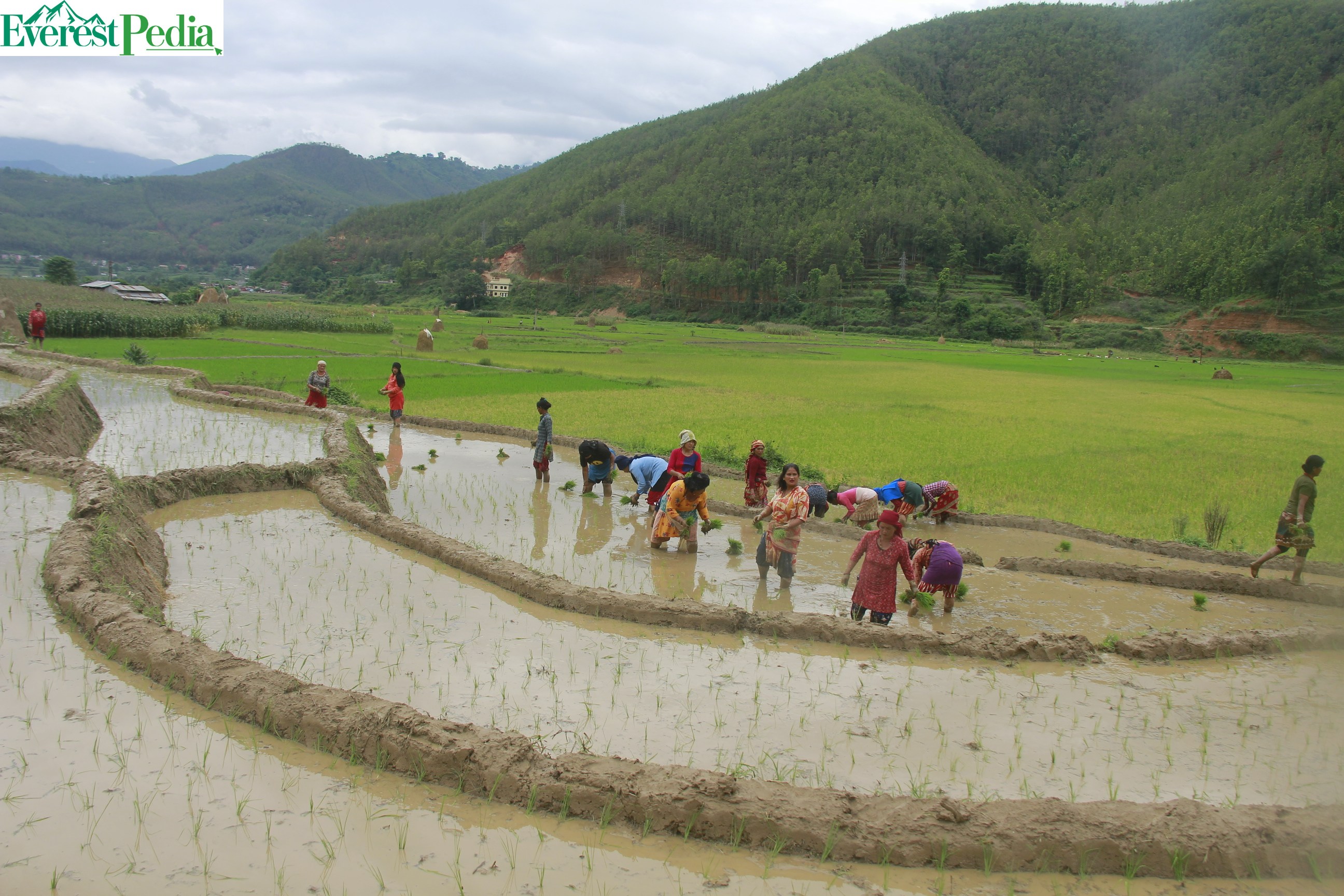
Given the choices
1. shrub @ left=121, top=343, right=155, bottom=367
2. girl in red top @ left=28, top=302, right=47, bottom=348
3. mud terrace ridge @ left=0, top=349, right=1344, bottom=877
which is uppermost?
girl in red top @ left=28, top=302, right=47, bottom=348

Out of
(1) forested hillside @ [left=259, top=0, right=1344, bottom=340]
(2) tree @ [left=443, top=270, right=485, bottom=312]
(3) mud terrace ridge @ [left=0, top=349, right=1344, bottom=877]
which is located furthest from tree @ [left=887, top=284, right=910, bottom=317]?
(3) mud terrace ridge @ [left=0, top=349, right=1344, bottom=877]

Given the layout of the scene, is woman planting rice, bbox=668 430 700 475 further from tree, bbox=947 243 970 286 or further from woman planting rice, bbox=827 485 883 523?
tree, bbox=947 243 970 286

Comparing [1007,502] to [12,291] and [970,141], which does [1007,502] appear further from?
[970,141]

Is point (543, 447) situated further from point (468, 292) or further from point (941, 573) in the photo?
point (468, 292)

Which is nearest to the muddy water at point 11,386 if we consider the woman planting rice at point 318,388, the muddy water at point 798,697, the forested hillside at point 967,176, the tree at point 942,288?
the woman planting rice at point 318,388

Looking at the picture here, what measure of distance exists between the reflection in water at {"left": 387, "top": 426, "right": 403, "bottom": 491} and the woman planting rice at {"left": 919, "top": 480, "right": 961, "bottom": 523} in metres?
7.38

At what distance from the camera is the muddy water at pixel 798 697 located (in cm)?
439

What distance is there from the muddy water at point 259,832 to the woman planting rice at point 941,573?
365 cm

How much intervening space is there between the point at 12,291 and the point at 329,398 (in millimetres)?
28352

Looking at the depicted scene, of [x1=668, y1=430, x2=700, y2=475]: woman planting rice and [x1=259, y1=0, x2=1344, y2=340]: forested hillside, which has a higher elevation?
[x1=259, y1=0, x2=1344, y2=340]: forested hillside

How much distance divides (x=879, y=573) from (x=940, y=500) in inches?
172

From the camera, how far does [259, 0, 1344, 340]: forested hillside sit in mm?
75312

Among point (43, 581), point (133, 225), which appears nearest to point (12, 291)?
point (43, 581)

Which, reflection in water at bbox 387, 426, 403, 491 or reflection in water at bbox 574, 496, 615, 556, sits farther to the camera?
reflection in water at bbox 387, 426, 403, 491
